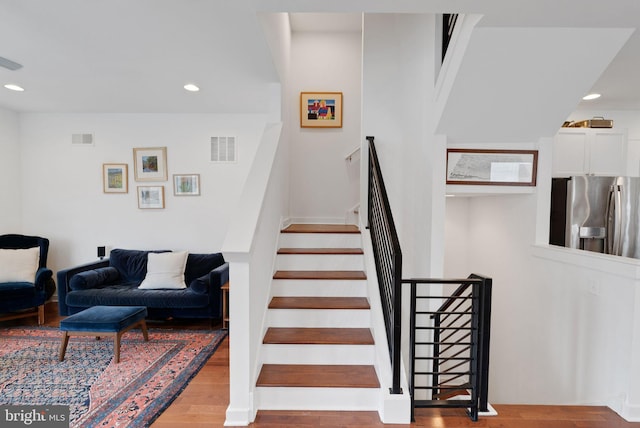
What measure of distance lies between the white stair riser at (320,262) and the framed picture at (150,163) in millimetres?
2672

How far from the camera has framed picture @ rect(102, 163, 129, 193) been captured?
4.90 m

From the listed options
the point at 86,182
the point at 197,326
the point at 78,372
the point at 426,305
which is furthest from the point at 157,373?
the point at 86,182

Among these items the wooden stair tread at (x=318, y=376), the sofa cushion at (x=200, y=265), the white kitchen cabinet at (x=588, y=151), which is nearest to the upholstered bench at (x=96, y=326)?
the sofa cushion at (x=200, y=265)

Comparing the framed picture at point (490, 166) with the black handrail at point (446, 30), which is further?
the framed picture at point (490, 166)

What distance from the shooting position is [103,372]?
300 centimetres

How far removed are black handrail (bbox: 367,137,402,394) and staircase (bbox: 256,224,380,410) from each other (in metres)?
0.24

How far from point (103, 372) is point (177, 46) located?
9.35 feet

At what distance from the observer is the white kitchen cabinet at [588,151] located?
13.8ft

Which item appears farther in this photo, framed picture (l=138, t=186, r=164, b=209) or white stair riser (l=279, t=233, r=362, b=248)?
A: framed picture (l=138, t=186, r=164, b=209)

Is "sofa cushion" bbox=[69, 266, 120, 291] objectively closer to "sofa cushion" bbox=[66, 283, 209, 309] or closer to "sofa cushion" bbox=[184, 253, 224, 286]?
"sofa cushion" bbox=[66, 283, 209, 309]

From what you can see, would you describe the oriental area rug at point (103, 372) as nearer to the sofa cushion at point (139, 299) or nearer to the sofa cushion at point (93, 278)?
the sofa cushion at point (139, 299)

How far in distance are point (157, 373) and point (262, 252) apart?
1484 millimetres

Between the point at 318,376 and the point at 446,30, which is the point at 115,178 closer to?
the point at 318,376

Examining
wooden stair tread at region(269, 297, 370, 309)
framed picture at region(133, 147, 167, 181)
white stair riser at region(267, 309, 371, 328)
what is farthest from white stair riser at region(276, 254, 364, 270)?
framed picture at region(133, 147, 167, 181)
